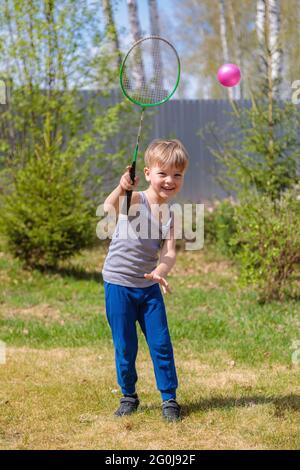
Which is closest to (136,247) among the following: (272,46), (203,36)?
(272,46)

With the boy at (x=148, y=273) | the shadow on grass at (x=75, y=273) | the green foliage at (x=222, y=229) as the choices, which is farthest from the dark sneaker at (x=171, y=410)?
the green foliage at (x=222, y=229)

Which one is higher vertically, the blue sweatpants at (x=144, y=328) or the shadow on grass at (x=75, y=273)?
the blue sweatpants at (x=144, y=328)

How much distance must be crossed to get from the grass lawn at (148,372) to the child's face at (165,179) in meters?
1.25

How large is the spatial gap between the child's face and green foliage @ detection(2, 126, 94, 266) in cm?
435

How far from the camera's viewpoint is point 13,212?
27.2 feet

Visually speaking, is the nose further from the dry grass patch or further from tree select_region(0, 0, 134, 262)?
tree select_region(0, 0, 134, 262)

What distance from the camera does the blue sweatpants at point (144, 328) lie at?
3.86 m

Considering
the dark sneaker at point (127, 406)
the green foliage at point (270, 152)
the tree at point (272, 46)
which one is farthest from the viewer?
the tree at point (272, 46)

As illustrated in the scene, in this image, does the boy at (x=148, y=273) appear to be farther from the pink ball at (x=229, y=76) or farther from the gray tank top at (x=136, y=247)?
the pink ball at (x=229, y=76)

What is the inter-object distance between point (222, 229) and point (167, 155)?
627 centimetres

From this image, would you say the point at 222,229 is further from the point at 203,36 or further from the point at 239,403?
the point at 203,36

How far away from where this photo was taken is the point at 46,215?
8141 millimetres
